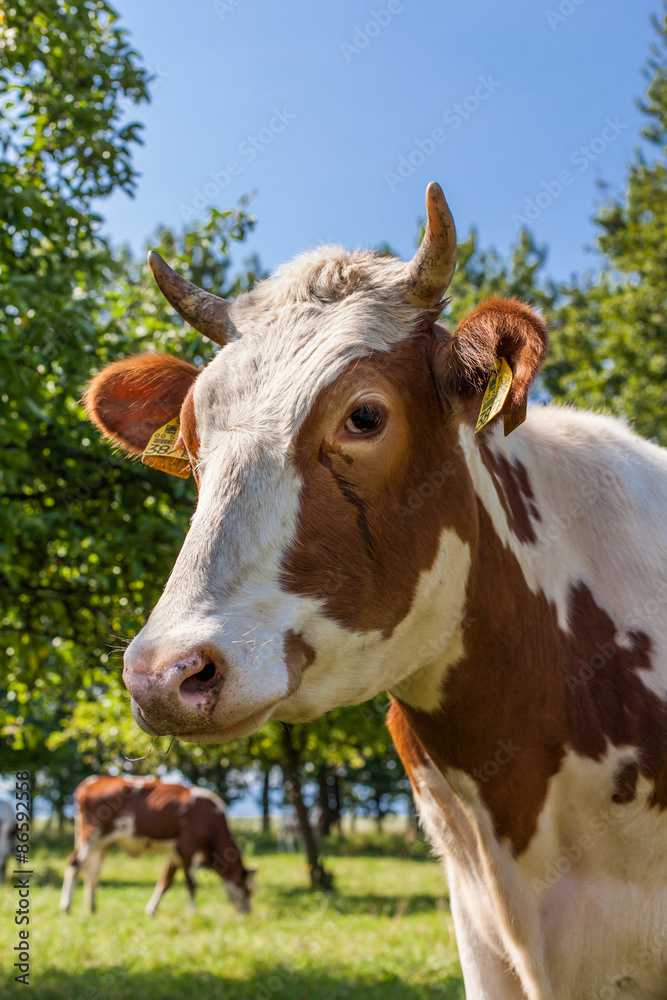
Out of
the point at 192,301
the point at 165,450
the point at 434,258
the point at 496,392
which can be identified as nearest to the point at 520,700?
the point at 496,392

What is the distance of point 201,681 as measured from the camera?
5.03 ft

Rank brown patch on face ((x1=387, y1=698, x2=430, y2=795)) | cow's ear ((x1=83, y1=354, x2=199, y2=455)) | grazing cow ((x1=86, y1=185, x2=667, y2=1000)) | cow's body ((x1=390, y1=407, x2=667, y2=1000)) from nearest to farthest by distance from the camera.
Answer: grazing cow ((x1=86, y1=185, x2=667, y2=1000))
cow's body ((x1=390, y1=407, x2=667, y2=1000))
brown patch on face ((x1=387, y1=698, x2=430, y2=795))
cow's ear ((x1=83, y1=354, x2=199, y2=455))

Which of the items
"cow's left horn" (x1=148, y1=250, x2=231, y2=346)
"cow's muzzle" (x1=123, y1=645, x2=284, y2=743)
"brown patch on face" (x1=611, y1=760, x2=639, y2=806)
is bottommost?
"brown patch on face" (x1=611, y1=760, x2=639, y2=806)

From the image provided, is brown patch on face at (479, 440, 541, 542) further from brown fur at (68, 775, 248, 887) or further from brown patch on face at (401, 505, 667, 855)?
brown fur at (68, 775, 248, 887)

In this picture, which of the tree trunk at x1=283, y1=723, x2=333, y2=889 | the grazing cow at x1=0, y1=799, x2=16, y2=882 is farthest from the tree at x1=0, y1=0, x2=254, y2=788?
the grazing cow at x1=0, y1=799, x2=16, y2=882

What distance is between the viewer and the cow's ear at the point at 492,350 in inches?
76.1

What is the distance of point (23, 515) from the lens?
422 centimetres

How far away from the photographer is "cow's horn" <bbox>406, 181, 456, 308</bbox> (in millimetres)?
1934

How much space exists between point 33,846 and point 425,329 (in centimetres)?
2749

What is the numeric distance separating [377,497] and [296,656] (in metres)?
0.44

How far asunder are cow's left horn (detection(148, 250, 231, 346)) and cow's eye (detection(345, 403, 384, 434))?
674 millimetres

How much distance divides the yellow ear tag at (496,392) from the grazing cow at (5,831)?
53.2 feet

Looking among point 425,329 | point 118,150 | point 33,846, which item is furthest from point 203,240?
point 33,846

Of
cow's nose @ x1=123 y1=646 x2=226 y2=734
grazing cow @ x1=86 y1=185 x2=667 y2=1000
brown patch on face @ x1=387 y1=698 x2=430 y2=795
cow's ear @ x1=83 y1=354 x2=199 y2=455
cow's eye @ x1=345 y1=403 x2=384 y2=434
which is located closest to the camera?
cow's nose @ x1=123 y1=646 x2=226 y2=734
